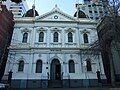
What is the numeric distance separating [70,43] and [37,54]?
596cm

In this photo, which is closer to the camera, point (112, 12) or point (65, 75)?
point (112, 12)

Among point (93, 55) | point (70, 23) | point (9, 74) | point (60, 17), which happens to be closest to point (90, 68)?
point (93, 55)

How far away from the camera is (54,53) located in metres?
27.0

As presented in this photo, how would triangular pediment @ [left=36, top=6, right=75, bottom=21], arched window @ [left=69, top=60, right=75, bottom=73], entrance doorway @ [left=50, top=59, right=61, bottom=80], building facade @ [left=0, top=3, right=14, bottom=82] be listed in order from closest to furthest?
1. entrance doorway @ [left=50, top=59, right=61, bottom=80]
2. arched window @ [left=69, top=60, right=75, bottom=73]
3. building facade @ [left=0, top=3, right=14, bottom=82]
4. triangular pediment @ [left=36, top=6, right=75, bottom=21]

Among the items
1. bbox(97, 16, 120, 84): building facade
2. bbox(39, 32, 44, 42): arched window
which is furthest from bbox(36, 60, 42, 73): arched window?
→ bbox(97, 16, 120, 84): building facade

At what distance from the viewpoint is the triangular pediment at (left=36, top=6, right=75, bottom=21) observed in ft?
96.9

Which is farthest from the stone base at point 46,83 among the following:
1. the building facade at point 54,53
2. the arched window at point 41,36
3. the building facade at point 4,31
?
the arched window at point 41,36

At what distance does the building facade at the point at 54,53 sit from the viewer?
2523 cm

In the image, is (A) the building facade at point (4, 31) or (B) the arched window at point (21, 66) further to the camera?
(A) the building facade at point (4, 31)

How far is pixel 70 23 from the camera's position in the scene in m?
29.5

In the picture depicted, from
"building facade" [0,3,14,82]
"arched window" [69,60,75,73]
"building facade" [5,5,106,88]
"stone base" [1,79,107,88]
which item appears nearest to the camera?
"stone base" [1,79,107,88]

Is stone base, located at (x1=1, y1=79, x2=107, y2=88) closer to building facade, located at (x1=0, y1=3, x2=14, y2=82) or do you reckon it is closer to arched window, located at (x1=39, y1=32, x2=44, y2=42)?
building facade, located at (x1=0, y1=3, x2=14, y2=82)

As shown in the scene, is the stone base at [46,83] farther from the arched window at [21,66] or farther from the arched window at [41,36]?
the arched window at [41,36]

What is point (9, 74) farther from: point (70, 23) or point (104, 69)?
point (104, 69)
